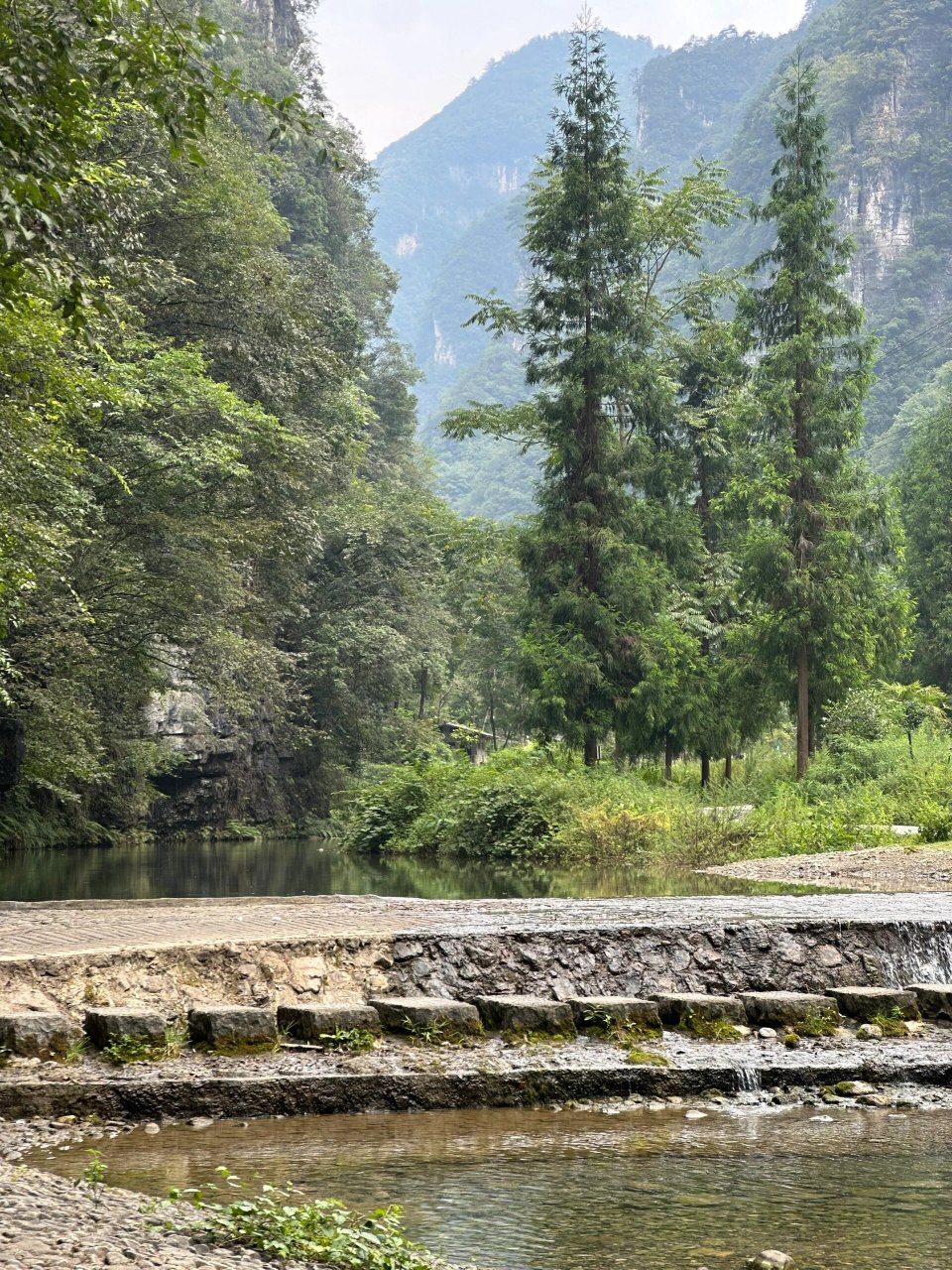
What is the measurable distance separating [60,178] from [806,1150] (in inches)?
274

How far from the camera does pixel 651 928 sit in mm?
11922

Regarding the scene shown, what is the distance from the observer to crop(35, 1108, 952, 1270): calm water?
604 centimetres

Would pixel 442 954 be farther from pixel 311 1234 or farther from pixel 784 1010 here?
pixel 311 1234

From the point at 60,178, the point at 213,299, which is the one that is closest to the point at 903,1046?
the point at 60,178

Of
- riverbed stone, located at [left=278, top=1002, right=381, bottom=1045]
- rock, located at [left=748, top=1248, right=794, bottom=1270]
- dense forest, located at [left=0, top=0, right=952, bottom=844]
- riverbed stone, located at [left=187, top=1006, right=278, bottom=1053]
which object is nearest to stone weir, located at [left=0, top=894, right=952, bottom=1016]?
Result: riverbed stone, located at [left=187, top=1006, right=278, bottom=1053]

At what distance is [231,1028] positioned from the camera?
916 centimetres

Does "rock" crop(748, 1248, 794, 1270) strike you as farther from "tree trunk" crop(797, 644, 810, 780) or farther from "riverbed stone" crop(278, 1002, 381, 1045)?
"tree trunk" crop(797, 644, 810, 780)

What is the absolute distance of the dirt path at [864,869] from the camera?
68.4 ft

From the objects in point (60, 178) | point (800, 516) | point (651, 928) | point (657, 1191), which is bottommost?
point (657, 1191)

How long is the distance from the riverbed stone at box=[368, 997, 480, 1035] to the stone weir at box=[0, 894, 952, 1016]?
1.07 metres

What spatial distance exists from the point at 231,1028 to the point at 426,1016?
1397 mm

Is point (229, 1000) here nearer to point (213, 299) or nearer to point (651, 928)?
point (651, 928)

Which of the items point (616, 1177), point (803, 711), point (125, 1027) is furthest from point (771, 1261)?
point (803, 711)

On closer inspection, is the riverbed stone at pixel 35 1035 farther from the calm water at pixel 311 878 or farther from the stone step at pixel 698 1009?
the calm water at pixel 311 878
